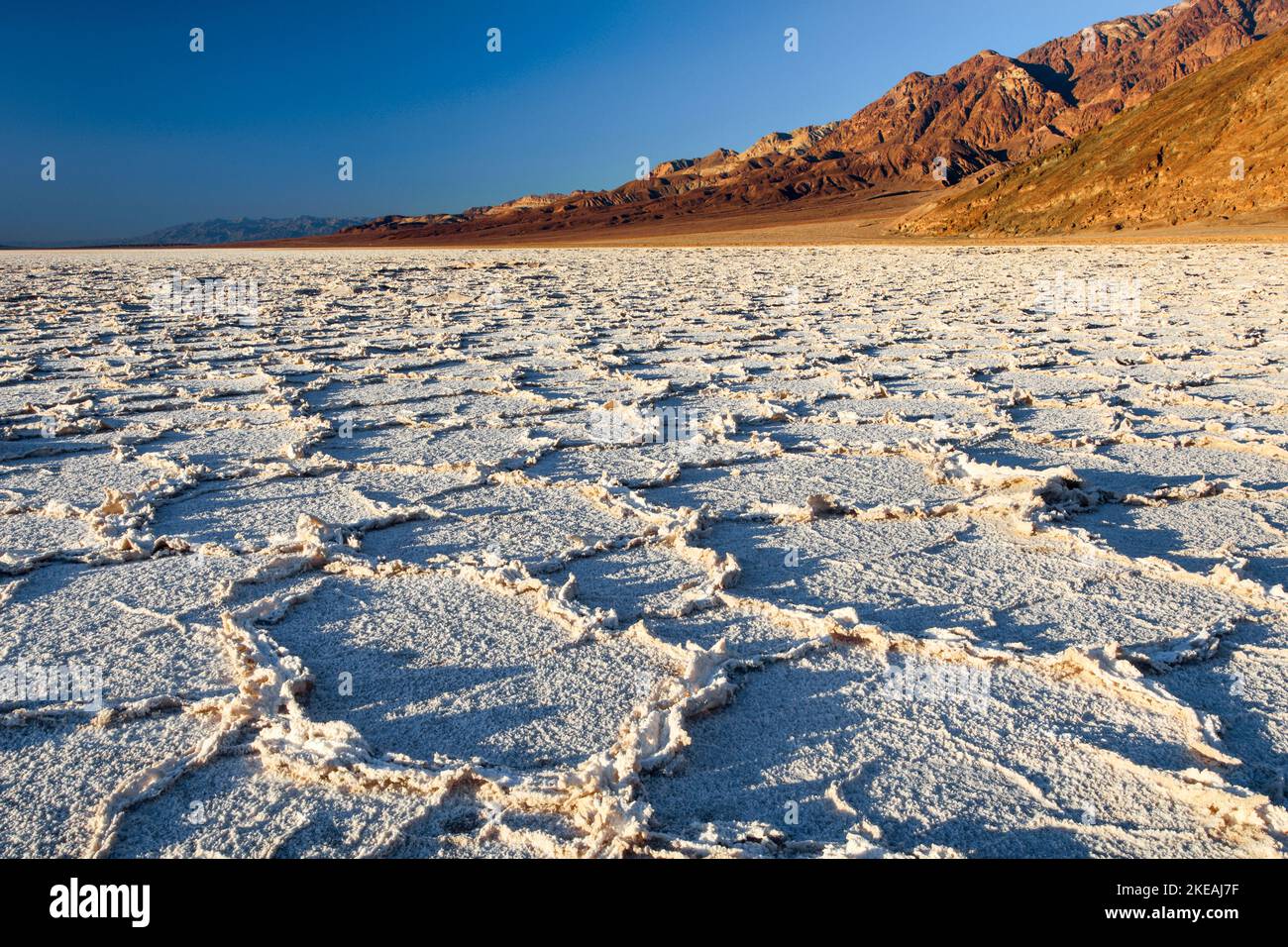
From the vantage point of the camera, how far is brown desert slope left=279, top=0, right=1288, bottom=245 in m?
61.8

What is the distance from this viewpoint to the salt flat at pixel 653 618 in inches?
52.2

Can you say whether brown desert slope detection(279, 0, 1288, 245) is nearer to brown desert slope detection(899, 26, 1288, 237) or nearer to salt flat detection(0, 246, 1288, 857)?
brown desert slope detection(899, 26, 1288, 237)

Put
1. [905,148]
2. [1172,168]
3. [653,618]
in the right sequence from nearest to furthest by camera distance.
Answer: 1. [653,618]
2. [1172,168]
3. [905,148]

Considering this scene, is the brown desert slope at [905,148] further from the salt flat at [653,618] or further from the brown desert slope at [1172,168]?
the salt flat at [653,618]

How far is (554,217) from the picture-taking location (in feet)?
234

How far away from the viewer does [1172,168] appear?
2552 cm

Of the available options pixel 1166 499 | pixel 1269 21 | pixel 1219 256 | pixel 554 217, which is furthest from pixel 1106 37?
pixel 1166 499

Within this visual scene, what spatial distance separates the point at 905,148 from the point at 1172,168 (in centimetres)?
4995

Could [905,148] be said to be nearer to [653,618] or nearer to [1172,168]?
[1172,168]

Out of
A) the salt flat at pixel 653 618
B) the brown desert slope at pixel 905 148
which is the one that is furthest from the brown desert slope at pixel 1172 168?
the salt flat at pixel 653 618

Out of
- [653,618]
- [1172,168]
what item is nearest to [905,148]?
[1172,168]

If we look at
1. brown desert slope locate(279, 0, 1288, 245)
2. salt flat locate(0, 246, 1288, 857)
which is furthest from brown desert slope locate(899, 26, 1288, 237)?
salt flat locate(0, 246, 1288, 857)
